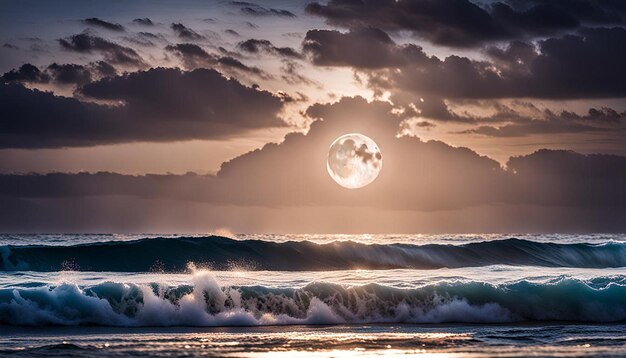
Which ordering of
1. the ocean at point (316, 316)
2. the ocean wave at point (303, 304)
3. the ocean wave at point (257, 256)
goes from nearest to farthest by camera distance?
the ocean at point (316, 316), the ocean wave at point (303, 304), the ocean wave at point (257, 256)

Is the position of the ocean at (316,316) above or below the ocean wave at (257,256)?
below

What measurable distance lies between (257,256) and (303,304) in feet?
59.0

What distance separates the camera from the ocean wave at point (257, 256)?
40656mm

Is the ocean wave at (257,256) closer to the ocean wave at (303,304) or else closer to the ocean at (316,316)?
the ocean at (316,316)

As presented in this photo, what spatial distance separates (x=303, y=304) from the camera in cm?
2547

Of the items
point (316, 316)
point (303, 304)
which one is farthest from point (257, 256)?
point (316, 316)

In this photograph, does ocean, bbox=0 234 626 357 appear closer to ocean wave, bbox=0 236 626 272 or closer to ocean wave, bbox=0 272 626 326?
ocean wave, bbox=0 272 626 326

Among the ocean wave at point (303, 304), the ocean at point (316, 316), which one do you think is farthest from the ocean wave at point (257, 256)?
the ocean wave at point (303, 304)

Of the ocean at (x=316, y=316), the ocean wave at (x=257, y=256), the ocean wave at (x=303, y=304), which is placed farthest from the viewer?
the ocean wave at (x=257, y=256)

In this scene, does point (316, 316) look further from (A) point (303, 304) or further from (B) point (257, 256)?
(B) point (257, 256)

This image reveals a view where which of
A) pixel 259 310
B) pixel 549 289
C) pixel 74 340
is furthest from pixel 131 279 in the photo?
pixel 549 289

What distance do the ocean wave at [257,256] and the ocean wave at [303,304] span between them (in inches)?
597

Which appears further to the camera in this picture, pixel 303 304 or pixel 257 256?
pixel 257 256

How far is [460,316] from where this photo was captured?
25859 millimetres
